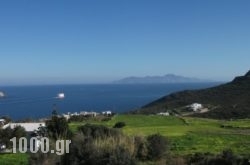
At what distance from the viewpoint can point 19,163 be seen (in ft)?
96.7

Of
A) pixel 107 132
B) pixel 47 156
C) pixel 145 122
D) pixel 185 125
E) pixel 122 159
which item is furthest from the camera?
pixel 145 122

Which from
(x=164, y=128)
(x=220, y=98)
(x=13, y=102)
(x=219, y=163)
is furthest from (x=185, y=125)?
(x=13, y=102)

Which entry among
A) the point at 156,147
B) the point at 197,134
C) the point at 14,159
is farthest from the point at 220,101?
the point at 14,159

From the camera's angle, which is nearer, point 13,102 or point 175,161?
point 175,161

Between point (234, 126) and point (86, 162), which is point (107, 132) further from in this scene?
point (234, 126)

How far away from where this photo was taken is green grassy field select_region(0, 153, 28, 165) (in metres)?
29.6

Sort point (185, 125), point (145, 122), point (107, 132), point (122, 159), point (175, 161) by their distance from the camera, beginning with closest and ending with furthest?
point (122, 159) → point (175, 161) → point (107, 132) → point (185, 125) → point (145, 122)

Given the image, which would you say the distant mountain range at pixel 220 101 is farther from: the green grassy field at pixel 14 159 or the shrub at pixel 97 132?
the green grassy field at pixel 14 159

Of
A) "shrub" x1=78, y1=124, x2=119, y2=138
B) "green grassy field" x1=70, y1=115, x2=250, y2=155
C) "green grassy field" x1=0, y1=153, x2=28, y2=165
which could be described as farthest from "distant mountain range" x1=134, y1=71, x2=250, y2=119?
"green grassy field" x1=0, y1=153, x2=28, y2=165

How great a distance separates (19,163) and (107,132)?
5622 millimetres

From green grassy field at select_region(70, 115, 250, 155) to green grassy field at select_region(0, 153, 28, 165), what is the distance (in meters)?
7.34

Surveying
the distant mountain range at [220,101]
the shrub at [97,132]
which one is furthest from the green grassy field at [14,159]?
the distant mountain range at [220,101]

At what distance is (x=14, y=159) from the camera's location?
1210 inches

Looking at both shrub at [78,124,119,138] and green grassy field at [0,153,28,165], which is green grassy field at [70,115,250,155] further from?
green grassy field at [0,153,28,165]
